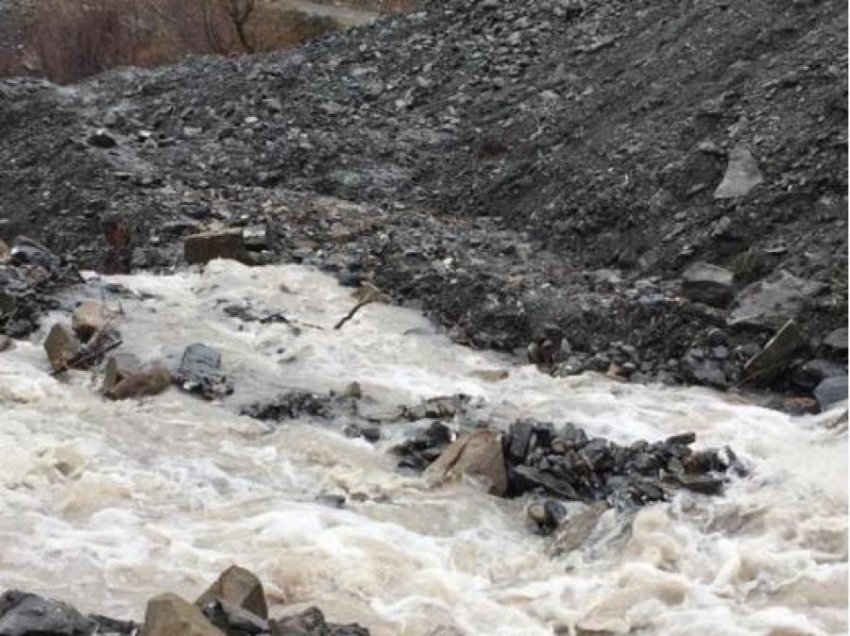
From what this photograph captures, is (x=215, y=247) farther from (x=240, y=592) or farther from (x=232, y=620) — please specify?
(x=232, y=620)

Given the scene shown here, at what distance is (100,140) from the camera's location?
13.0 meters

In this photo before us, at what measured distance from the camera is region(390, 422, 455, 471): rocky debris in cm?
673

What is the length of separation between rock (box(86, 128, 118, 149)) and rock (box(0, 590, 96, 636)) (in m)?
9.15

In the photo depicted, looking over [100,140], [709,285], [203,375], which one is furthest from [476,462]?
[100,140]

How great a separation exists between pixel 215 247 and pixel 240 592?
6205mm

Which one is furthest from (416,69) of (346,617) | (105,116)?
(346,617)

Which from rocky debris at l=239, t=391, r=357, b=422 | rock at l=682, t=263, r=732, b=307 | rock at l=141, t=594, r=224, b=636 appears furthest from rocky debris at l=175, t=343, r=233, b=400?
rock at l=682, t=263, r=732, b=307

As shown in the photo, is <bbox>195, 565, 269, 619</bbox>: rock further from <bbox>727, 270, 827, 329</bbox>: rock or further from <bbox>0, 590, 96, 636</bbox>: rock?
<bbox>727, 270, 827, 329</bbox>: rock

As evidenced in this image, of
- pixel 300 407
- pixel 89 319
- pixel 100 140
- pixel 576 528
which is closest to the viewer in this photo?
pixel 576 528

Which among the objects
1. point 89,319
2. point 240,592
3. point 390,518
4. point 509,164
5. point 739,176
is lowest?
point 390,518

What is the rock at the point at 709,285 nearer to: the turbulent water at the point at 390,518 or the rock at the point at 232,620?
the turbulent water at the point at 390,518

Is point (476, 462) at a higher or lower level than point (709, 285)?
lower

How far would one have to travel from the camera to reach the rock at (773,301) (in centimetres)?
802

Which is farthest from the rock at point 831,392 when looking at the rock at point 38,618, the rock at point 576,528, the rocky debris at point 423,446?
the rock at point 38,618
